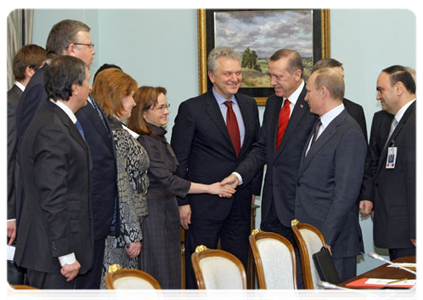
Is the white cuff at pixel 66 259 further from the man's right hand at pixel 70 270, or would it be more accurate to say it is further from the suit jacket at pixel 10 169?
the suit jacket at pixel 10 169

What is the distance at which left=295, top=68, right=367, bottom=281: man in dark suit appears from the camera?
444 centimetres

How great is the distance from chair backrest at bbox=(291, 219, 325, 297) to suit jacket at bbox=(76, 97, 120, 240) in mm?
1084

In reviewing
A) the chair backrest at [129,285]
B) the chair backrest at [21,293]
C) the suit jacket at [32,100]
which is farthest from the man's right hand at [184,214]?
the chair backrest at [21,293]

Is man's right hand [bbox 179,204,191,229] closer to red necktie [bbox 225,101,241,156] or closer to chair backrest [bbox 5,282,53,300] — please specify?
red necktie [bbox 225,101,241,156]

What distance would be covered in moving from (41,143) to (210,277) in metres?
1.05

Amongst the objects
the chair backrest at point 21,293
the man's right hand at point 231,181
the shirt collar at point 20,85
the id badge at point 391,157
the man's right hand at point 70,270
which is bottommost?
the man's right hand at point 70,270

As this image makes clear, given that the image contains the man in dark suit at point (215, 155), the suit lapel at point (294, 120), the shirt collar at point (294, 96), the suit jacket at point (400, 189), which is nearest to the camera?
the suit jacket at point (400, 189)

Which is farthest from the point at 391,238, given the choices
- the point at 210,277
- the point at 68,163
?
the point at 68,163

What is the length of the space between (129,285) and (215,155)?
112 inches

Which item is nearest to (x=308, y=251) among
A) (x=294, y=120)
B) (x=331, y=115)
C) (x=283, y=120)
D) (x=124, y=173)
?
(x=331, y=115)

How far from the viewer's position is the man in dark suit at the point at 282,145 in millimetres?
5082

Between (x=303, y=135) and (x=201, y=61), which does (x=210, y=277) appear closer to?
(x=303, y=135)

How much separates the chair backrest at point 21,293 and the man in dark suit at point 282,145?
2.91 metres

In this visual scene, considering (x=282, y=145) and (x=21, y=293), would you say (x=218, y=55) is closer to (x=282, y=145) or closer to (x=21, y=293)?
(x=282, y=145)
